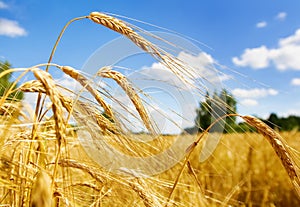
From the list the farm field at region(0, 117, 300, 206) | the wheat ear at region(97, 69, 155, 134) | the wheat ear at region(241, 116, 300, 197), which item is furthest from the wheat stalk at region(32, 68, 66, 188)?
the wheat ear at region(241, 116, 300, 197)

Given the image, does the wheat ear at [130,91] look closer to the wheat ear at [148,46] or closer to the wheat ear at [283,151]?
the wheat ear at [148,46]

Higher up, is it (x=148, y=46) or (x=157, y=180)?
(x=148, y=46)

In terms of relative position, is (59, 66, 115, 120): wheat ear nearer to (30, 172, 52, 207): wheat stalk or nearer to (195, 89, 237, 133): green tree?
(195, 89, 237, 133): green tree

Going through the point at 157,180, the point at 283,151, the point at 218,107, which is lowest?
the point at 157,180

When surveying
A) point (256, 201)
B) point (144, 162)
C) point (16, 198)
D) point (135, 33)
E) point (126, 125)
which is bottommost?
point (256, 201)

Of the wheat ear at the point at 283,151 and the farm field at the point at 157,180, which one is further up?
the wheat ear at the point at 283,151

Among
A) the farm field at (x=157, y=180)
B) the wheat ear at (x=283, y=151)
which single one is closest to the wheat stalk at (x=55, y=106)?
the farm field at (x=157, y=180)

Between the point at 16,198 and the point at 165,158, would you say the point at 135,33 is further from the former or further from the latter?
the point at 16,198

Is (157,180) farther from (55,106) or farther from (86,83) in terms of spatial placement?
(55,106)

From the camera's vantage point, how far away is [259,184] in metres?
3.88

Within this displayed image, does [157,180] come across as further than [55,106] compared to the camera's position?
Yes

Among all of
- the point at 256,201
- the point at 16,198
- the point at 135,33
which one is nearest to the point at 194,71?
the point at 135,33

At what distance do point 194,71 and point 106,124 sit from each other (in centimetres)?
30

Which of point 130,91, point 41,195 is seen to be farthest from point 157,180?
point 41,195
